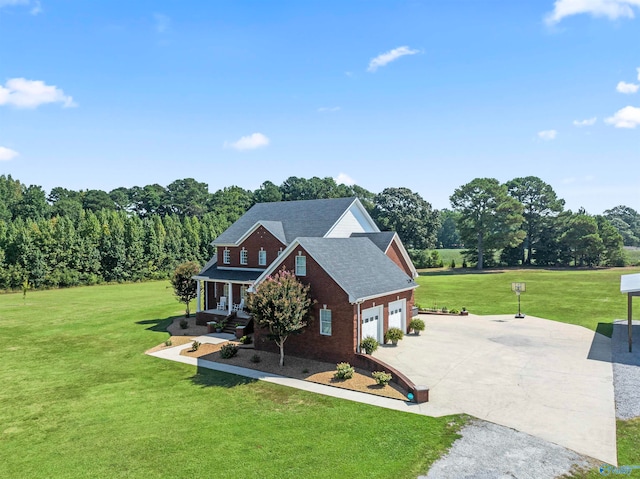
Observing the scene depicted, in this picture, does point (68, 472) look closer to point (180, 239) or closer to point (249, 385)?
point (249, 385)

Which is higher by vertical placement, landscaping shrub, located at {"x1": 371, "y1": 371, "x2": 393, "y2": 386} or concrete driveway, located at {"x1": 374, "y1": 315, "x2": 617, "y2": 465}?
landscaping shrub, located at {"x1": 371, "y1": 371, "x2": 393, "y2": 386}

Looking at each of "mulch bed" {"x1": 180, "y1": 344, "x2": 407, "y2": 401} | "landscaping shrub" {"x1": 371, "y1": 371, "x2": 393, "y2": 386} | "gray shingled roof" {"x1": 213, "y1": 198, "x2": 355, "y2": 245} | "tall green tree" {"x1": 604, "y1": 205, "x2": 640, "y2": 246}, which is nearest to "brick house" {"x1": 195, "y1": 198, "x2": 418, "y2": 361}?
"gray shingled roof" {"x1": 213, "y1": 198, "x2": 355, "y2": 245}

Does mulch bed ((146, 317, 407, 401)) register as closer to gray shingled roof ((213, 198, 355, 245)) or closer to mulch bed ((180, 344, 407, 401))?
mulch bed ((180, 344, 407, 401))

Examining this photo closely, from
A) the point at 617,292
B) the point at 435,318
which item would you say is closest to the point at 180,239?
the point at 435,318

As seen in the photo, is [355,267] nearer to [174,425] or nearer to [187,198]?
[174,425]

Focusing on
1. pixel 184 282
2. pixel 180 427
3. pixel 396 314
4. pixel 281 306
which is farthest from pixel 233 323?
pixel 180 427

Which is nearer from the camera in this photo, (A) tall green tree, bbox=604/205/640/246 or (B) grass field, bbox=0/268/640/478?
(B) grass field, bbox=0/268/640/478
